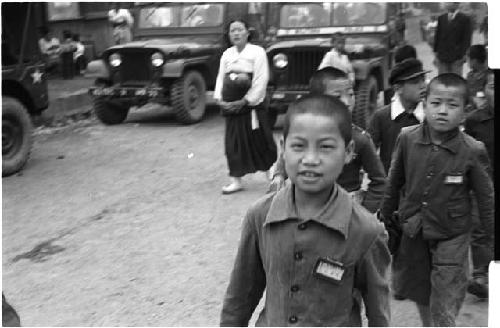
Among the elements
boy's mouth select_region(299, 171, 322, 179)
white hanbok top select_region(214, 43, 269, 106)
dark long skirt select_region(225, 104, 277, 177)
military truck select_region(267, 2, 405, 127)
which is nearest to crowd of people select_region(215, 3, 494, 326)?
boy's mouth select_region(299, 171, 322, 179)

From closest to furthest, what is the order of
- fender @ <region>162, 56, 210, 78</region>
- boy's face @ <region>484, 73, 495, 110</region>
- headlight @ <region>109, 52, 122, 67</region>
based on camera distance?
boy's face @ <region>484, 73, 495, 110</region> → fender @ <region>162, 56, 210, 78</region> → headlight @ <region>109, 52, 122, 67</region>

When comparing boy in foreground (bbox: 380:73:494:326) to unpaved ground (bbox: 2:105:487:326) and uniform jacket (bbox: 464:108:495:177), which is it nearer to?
unpaved ground (bbox: 2:105:487:326)

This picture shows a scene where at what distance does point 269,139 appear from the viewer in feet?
21.1

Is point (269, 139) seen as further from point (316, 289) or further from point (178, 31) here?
point (178, 31)

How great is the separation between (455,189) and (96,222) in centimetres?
336

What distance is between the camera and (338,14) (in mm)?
9867

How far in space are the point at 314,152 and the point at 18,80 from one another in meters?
6.14

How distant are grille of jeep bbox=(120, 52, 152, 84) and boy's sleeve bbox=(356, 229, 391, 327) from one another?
8587 mm

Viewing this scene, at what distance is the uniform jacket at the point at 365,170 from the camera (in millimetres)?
3242

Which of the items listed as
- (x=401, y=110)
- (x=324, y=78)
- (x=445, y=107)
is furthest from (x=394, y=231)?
(x=401, y=110)

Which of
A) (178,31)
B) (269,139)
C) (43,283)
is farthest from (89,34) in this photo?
(43,283)

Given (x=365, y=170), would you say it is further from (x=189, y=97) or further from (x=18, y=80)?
(x=189, y=97)

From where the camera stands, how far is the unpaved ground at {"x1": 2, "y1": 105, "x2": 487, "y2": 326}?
154 inches

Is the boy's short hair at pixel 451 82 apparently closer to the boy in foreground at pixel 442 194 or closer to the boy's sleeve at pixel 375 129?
the boy in foreground at pixel 442 194
